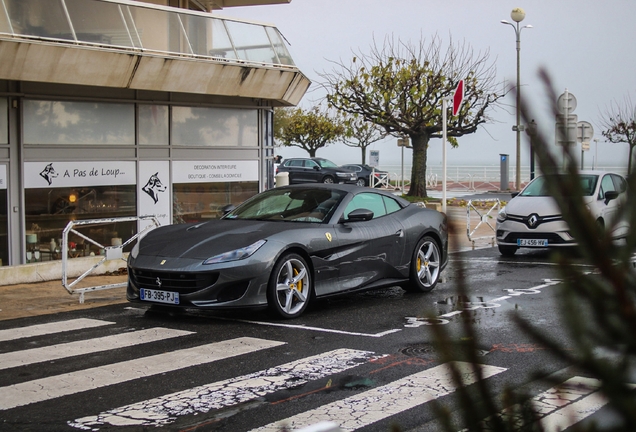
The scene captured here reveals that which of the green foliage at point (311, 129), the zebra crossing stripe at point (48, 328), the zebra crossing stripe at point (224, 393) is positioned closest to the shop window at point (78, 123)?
the zebra crossing stripe at point (48, 328)

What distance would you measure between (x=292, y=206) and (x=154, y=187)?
5.90 meters

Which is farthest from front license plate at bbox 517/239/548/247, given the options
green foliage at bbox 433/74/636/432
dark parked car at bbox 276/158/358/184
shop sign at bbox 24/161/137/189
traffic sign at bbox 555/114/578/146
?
dark parked car at bbox 276/158/358/184

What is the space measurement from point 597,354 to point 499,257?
1398 centimetres

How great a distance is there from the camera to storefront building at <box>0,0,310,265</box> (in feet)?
41.9

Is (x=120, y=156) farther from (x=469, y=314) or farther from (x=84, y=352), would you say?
(x=469, y=314)

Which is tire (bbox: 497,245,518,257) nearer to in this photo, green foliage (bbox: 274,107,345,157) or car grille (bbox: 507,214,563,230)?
car grille (bbox: 507,214,563,230)

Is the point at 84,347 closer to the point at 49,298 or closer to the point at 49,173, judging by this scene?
the point at 49,298

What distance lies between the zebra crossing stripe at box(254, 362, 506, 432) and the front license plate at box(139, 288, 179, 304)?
10.1 ft

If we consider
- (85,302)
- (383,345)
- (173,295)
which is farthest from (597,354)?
(85,302)

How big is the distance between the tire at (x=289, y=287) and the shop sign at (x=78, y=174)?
6.16 m

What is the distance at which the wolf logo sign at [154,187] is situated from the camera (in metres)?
14.9

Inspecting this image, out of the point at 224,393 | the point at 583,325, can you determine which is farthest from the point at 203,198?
the point at 583,325

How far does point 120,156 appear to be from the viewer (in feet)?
47.3

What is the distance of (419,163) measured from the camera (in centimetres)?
3186
